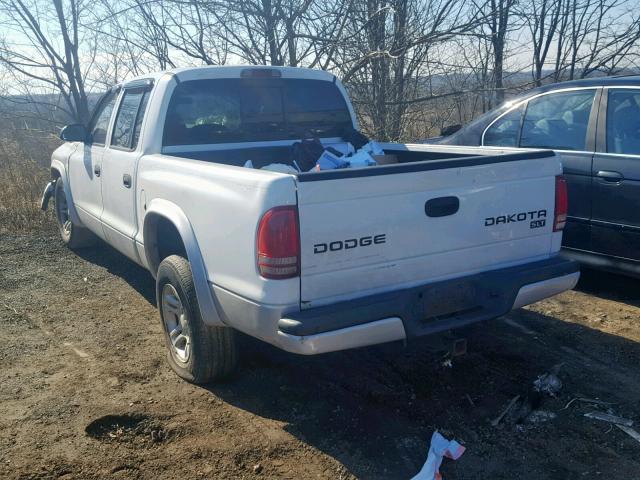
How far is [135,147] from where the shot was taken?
4.63 metres

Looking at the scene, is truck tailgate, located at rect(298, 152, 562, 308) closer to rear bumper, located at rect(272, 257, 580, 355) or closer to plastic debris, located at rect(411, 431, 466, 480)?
rear bumper, located at rect(272, 257, 580, 355)

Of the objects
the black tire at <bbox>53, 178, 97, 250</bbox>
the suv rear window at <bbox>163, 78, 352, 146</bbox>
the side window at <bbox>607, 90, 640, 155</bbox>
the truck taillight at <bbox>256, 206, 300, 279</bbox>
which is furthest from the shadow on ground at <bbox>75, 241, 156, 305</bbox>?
the side window at <bbox>607, 90, 640, 155</bbox>

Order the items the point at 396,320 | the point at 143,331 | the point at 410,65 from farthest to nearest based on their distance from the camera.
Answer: the point at 410,65 → the point at 143,331 → the point at 396,320

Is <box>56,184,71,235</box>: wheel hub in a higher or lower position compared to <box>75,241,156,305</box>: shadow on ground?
higher

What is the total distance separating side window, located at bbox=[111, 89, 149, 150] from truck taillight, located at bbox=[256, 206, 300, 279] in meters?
2.23

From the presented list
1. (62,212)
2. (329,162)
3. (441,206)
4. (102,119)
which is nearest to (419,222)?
(441,206)

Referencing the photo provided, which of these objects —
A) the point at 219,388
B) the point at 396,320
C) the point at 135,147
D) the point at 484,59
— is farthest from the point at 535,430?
the point at 484,59

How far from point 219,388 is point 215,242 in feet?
3.58

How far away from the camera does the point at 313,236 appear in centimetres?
288

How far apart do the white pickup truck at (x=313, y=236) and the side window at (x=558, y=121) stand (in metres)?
1.41

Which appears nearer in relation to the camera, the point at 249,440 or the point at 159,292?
the point at 249,440

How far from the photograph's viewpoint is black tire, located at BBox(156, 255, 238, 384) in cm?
362

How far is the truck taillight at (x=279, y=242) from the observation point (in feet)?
9.26

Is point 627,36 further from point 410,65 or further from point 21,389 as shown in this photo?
point 21,389
